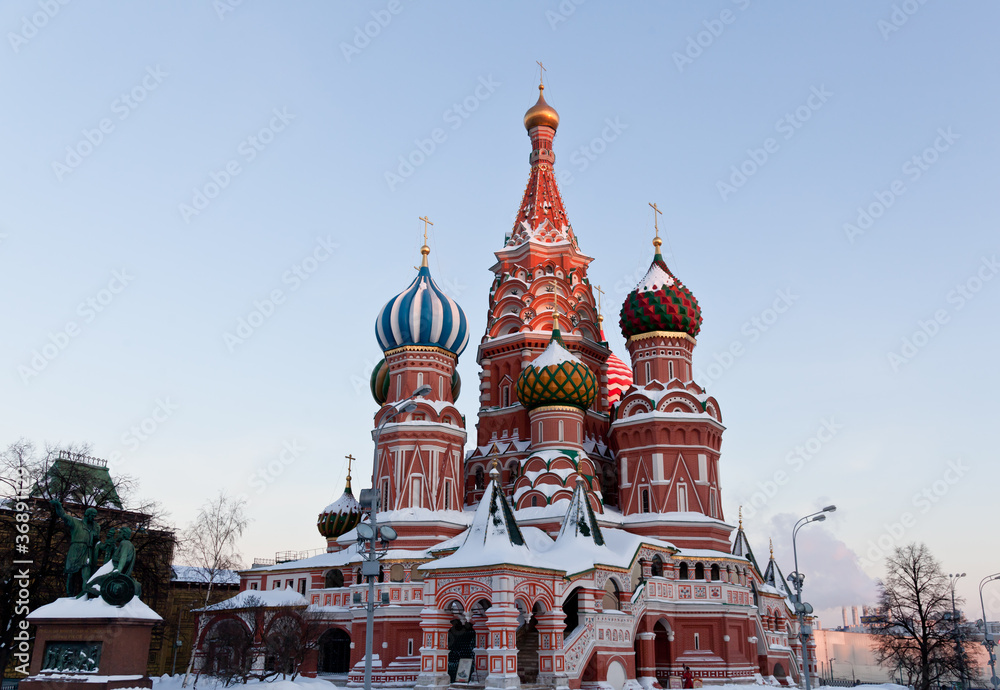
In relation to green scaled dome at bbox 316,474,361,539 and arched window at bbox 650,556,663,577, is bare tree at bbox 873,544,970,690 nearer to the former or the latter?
arched window at bbox 650,556,663,577

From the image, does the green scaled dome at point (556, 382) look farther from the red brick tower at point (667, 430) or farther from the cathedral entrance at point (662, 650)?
the cathedral entrance at point (662, 650)

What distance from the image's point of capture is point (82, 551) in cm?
1797

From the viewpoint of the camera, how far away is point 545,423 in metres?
30.4

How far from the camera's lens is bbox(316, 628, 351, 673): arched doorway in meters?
30.3

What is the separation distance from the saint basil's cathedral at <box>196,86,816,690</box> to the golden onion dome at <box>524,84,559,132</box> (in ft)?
14.1

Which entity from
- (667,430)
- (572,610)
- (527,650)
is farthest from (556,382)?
(527,650)

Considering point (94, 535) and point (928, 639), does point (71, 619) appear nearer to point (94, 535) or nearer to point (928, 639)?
point (94, 535)

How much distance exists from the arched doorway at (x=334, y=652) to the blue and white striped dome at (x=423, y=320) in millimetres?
10705

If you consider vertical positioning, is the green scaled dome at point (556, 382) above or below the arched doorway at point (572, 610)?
above

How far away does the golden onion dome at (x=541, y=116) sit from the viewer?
39.4 meters

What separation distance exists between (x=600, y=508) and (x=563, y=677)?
7.83m

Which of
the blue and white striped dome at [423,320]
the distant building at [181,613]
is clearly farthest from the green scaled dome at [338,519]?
the distant building at [181,613]

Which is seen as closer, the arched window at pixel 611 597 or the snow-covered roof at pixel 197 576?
the arched window at pixel 611 597

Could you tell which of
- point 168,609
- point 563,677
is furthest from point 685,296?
point 168,609
